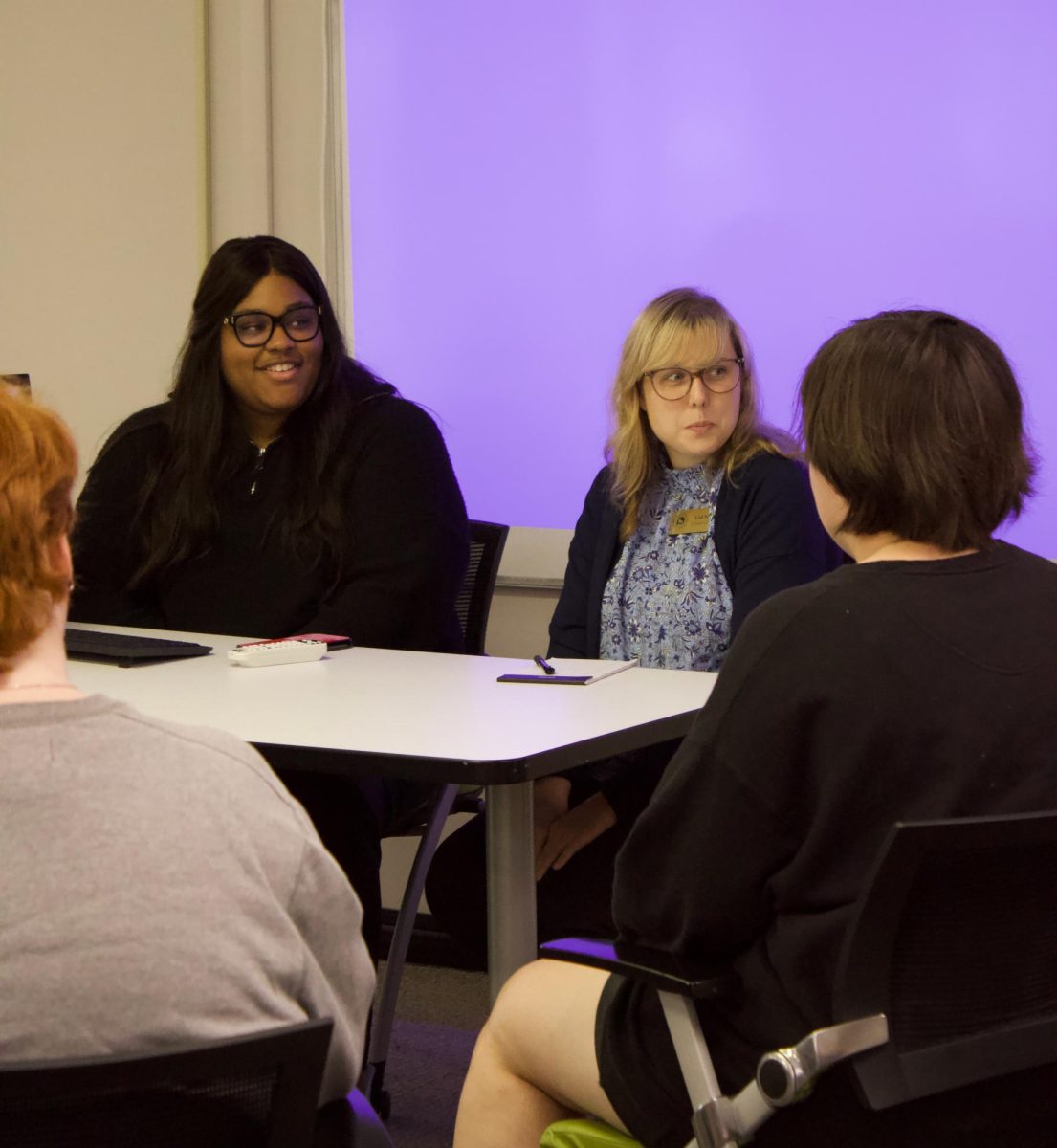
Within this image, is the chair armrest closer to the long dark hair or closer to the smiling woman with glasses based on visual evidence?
the smiling woman with glasses

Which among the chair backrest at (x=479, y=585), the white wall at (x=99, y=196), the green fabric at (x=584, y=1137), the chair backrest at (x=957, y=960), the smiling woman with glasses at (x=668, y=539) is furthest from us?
the white wall at (x=99, y=196)

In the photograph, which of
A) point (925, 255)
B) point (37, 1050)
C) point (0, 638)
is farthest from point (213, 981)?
point (925, 255)

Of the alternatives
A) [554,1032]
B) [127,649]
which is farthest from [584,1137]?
[127,649]

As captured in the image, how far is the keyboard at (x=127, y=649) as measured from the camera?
7.42 ft

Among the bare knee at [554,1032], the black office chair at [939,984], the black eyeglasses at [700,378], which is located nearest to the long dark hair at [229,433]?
the black eyeglasses at [700,378]

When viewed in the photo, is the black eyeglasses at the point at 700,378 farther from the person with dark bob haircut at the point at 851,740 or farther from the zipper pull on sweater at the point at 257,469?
the person with dark bob haircut at the point at 851,740

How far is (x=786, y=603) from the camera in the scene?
1302 millimetres

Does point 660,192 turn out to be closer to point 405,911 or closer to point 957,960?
point 405,911

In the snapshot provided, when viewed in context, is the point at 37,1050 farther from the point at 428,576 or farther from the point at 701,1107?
the point at 428,576

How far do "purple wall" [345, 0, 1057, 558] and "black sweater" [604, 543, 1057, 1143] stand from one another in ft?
5.76

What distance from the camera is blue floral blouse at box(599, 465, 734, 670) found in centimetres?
261

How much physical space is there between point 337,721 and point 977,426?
0.83m

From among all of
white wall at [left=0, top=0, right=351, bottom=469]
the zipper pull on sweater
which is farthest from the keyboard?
white wall at [left=0, top=0, right=351, bottom=469]

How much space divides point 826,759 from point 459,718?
654 millimetres
